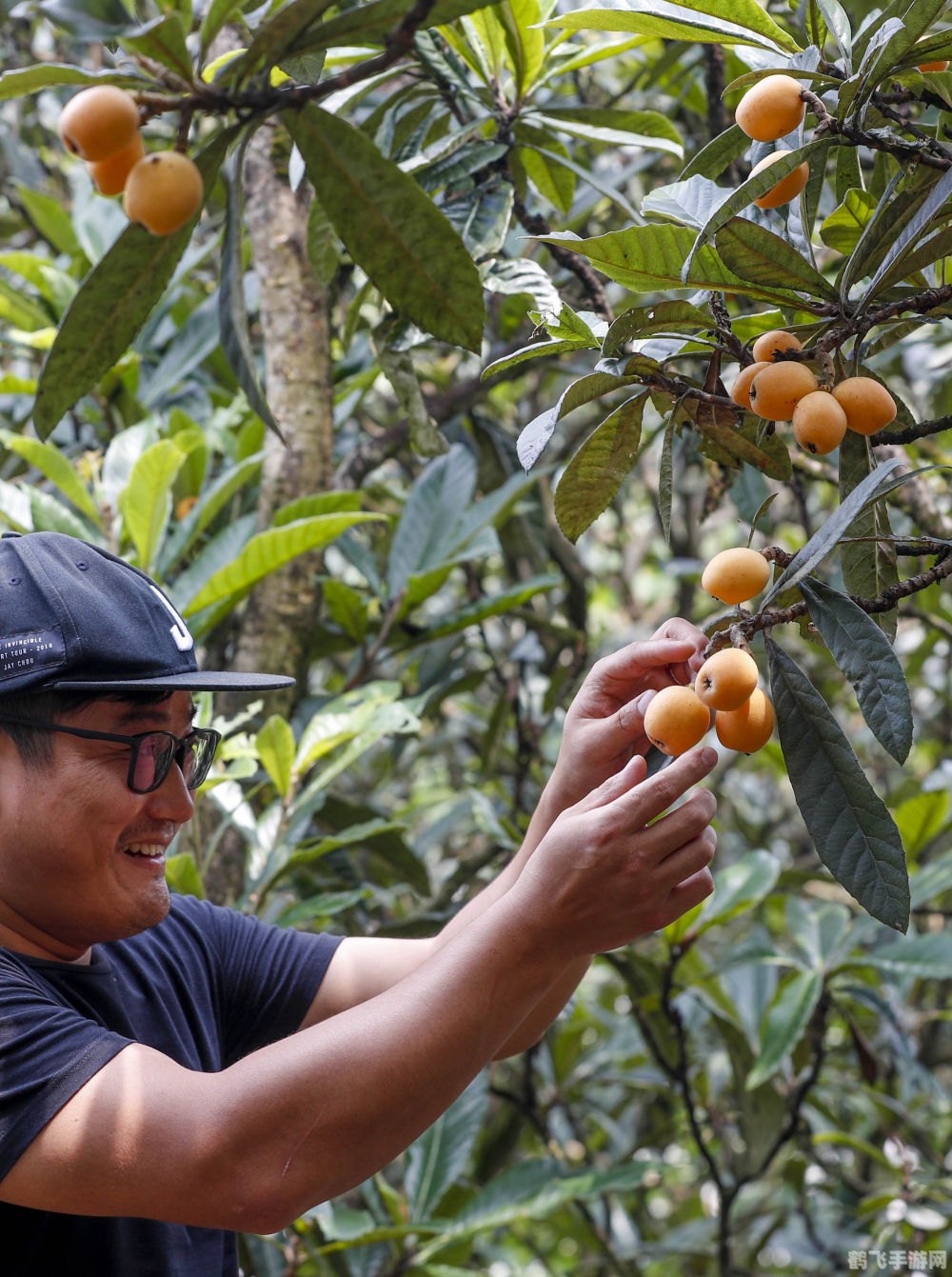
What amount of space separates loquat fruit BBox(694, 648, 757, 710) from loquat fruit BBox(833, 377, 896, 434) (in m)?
0.24

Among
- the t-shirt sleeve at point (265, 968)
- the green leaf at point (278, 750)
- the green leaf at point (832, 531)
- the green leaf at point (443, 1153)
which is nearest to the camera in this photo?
the green leaf at point (832, 531)

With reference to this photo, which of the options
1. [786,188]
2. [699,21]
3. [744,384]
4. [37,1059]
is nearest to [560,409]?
[744,384]

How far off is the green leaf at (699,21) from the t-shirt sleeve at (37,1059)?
1.01 meters

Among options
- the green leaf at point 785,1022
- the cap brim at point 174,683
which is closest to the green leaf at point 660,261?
the cap brim at point 174,683

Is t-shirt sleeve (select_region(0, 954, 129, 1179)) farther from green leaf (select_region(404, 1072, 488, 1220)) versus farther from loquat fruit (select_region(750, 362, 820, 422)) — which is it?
green leaf (select_region(404, 1072, 488, 1220))

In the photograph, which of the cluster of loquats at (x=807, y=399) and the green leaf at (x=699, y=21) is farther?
the green leaf at (x=699, y=21)

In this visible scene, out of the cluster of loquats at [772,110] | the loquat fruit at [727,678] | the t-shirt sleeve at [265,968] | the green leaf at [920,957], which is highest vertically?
the cluster of loquats at [772,110]

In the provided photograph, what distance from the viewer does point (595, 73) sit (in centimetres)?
359

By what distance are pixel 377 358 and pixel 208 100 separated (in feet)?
2.37

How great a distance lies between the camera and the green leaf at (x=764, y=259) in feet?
3.55

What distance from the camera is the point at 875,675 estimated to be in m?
1.00

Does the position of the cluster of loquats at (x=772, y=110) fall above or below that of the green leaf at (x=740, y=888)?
above

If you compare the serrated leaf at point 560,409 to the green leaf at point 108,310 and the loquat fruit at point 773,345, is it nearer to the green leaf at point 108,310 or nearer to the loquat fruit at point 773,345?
the loquat fruit at point 773,345

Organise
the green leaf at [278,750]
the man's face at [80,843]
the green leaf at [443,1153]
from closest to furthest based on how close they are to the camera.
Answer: the man's face at [80,843] < the green leaf at [278,750] < the green leaf at [443,1153]
